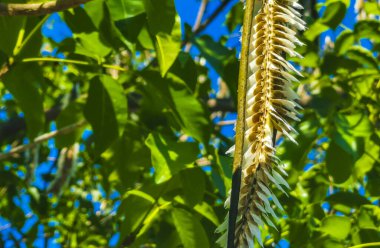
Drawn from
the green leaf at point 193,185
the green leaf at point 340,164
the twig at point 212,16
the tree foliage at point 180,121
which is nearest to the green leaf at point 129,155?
the tree foliage at point 180,121

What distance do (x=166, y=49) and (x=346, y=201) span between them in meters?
0.73

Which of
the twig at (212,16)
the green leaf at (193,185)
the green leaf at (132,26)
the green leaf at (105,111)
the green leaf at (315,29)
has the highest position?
the twig at (212,16)

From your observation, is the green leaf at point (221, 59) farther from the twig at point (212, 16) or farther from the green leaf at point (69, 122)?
the twig at point (212, 16)

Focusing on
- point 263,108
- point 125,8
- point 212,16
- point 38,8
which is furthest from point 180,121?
point 212,16

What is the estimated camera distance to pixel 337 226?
5.30 feet

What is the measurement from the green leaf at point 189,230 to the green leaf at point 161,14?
47cm

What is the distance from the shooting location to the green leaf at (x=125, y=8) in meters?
1.30

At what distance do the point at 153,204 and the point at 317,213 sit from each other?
50cm

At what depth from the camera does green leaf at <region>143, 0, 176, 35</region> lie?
121 centimetres

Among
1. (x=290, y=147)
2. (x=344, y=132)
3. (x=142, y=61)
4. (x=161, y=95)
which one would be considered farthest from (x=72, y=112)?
(x=142, y=61)

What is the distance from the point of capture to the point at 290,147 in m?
1.75

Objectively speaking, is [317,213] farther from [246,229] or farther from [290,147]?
[246,229]

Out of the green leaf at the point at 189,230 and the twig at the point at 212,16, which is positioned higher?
the twig at the point at 212,16

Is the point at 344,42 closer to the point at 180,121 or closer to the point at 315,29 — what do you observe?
the point at 315,29
